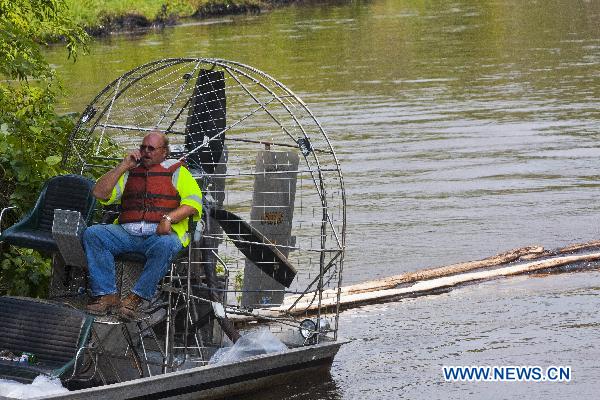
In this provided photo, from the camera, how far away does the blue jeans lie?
8719mm

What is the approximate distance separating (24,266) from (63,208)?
56.3 inches

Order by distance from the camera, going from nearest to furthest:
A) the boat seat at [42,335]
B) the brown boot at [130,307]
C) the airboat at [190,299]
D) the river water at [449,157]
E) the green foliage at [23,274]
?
the boat seat at [42,335] < the airboat at [190,299] < the brown boot at [130,307] < the green foliage at [23,274] < the river water at [449,157]

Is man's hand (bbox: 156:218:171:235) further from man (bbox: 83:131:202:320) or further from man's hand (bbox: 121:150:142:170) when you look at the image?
man's hand (bbox: 121:150:142:170)

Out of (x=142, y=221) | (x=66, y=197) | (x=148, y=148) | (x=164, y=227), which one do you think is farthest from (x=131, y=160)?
(x=66, y=197)

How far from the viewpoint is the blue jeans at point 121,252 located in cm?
872

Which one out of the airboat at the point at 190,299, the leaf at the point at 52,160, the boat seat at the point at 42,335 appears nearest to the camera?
the boat seat at the point at 42,335

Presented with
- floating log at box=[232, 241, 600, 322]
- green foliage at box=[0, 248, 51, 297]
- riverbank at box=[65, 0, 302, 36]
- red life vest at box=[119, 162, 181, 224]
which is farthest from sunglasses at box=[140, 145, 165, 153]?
riverbank at box=[65, 0, 302, 36]

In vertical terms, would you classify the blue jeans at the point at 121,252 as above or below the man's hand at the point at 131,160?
below

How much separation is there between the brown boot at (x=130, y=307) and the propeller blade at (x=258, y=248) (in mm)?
1003

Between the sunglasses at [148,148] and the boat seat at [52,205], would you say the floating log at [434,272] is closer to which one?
the boat seat at [52,205]

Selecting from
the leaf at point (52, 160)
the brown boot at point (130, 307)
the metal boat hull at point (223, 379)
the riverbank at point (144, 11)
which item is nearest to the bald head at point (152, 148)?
the brown boot at point (130, 307)

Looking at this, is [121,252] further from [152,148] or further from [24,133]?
[24,133]

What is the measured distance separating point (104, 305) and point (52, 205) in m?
1.12

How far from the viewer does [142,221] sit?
894 centimetres
